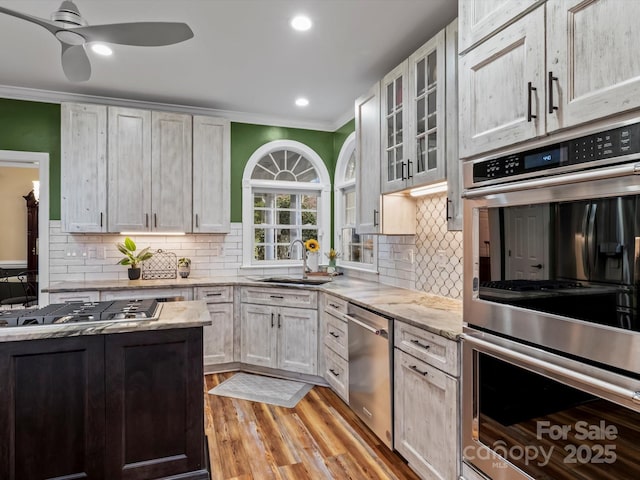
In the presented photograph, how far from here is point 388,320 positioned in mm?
2406

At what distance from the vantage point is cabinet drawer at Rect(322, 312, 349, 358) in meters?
3.09

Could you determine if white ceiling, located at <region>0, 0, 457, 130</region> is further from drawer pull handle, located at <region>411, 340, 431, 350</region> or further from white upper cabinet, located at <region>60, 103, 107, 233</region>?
drawer pull handle, located at <region>411, 340, 431, 350</region>

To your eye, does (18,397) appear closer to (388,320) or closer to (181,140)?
(388,320)

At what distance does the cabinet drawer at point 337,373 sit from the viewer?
3.06 m

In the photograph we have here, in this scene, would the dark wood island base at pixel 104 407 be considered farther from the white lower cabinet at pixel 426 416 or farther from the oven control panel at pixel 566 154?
the oven control panel at pixel 566 154

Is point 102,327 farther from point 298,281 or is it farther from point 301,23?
point 298,281

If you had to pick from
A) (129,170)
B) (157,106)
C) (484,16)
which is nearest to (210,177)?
(129,170)

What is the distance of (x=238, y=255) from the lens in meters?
4.60

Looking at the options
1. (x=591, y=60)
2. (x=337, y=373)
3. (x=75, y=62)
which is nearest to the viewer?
(x=591, y=60)

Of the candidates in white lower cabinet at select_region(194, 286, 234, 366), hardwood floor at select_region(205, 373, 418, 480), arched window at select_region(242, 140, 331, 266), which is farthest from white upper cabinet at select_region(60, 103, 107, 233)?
hardwood floor at select_region(205, 373, 418, 480)

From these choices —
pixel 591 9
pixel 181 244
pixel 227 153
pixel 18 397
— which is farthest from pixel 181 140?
pixel 591 9

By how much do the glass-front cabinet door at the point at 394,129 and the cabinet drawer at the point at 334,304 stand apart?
96cm

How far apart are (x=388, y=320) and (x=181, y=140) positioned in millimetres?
2978

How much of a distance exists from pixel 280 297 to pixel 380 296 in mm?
1153
